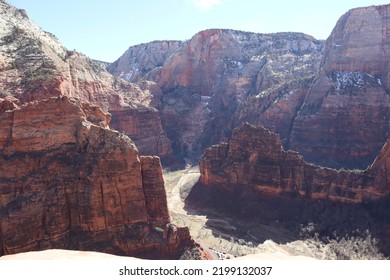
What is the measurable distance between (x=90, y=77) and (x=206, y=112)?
45.2 meters

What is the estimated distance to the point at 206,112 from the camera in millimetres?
122625

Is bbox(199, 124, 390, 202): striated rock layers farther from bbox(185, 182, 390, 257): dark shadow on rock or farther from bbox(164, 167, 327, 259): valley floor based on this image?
bbox(164, 167, 327, 259): valley floor

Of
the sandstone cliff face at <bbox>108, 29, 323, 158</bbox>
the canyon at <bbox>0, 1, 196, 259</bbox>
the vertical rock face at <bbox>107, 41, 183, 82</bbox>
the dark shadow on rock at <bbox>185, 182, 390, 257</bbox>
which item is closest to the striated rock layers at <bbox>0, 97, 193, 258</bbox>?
the canyon at <bbox>0, 1, 196, 259</bbox>

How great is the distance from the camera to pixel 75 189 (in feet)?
122

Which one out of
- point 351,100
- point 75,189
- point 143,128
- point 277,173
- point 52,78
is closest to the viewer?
point 75,189

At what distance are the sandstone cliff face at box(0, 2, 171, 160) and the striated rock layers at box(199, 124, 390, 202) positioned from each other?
2622 cm

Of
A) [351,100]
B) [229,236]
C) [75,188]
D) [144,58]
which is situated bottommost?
[229,236]

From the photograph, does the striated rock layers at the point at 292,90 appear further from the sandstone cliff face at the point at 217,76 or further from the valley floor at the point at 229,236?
the valley floor at the point at 229,236

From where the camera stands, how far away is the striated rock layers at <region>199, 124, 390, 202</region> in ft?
182

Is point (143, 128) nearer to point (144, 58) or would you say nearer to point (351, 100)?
point (351, 100)

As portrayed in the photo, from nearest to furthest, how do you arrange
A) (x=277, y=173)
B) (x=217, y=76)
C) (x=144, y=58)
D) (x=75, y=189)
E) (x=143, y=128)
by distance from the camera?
(x=75, y=189), (x=277, y=173), (x=143, y=128), (x=217, y=76), (x=144, y=58)


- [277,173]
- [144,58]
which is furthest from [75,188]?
[144,58]

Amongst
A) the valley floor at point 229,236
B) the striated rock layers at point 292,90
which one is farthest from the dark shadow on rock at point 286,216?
the striated rock layers at point 292,90

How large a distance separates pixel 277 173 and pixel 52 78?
114 feet
